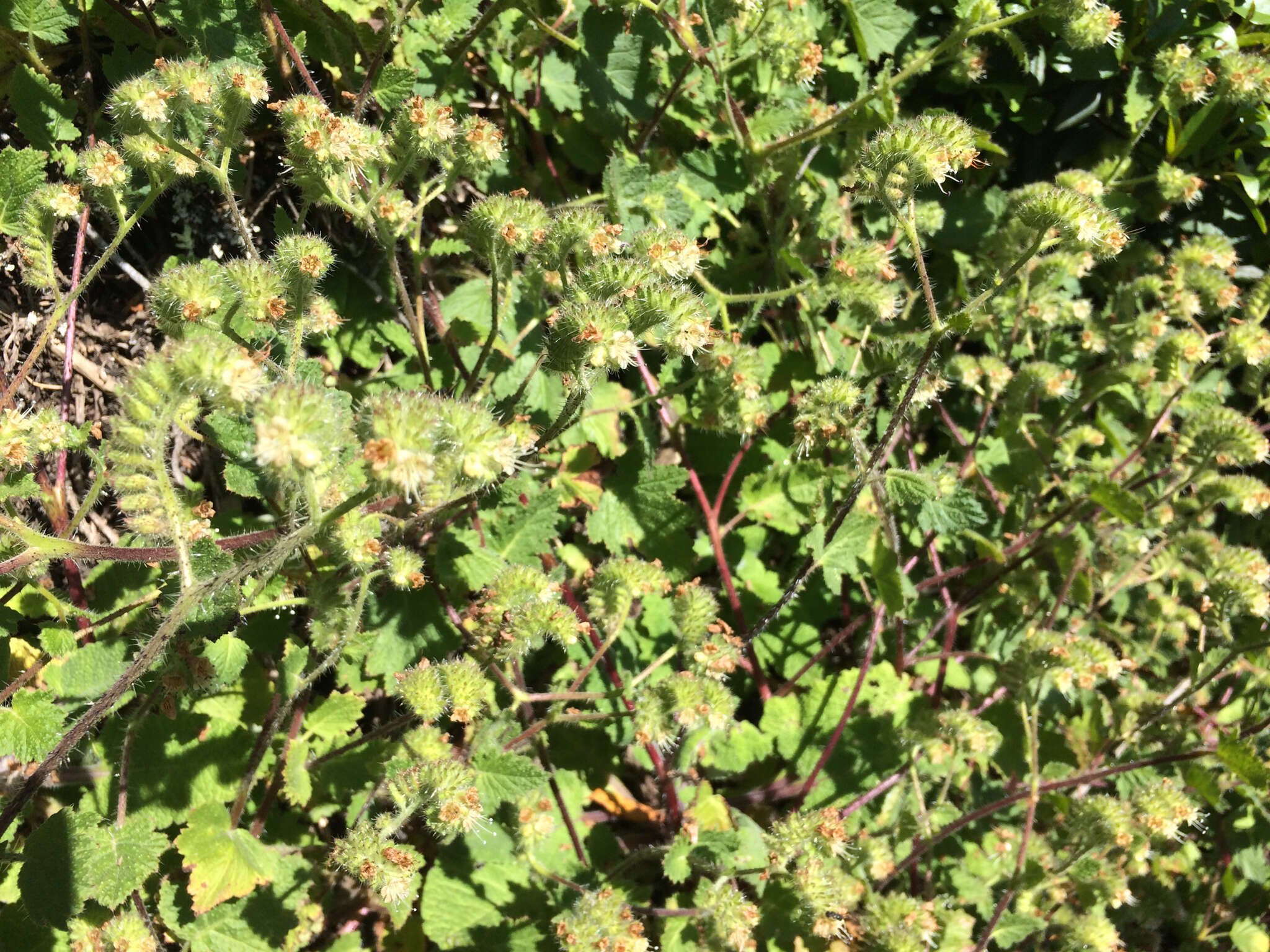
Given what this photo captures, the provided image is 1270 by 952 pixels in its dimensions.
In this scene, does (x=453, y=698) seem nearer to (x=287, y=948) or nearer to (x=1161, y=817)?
(x=287, y=948)

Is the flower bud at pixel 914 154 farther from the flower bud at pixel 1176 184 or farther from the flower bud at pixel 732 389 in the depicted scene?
the flower bud at pixel 1176 184

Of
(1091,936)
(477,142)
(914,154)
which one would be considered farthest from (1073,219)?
(1091,936)

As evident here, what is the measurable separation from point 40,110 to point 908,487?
3154mm

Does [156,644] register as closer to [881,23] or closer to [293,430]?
[293,430]

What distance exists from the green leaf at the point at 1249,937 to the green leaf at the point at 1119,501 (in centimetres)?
230

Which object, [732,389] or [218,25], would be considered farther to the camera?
[732,389]

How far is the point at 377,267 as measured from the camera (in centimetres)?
361

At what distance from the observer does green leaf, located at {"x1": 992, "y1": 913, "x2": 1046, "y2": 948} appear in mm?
3496

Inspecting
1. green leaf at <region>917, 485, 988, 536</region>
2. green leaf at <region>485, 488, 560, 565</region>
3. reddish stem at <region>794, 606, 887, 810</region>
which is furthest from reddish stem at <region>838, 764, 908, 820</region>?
green leaf at <region>485, 488, 560, 565</region>

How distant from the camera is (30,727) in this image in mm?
2496

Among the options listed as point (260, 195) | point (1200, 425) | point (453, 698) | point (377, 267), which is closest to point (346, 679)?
point (453, 698)

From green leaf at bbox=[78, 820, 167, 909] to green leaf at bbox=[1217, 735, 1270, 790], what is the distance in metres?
3.56

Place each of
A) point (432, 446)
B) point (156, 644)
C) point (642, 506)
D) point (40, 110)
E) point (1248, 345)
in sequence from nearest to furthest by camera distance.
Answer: point (432, 446), point (156, 644), point (40, 110), point (642, 506), point (1248, 345)

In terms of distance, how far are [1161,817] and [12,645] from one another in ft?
13.4
